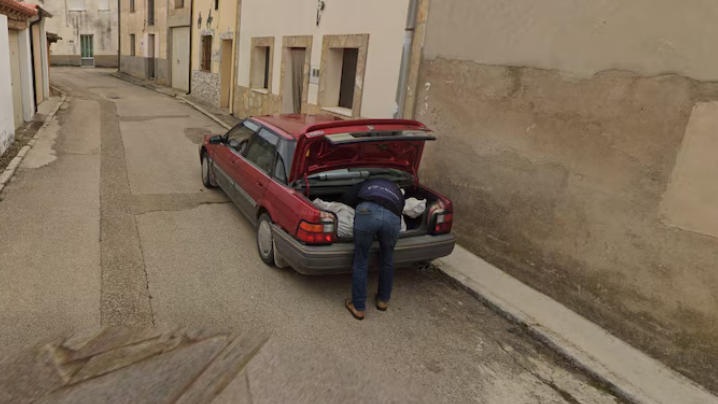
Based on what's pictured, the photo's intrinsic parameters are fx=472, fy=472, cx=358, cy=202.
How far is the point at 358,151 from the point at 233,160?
2.29 m

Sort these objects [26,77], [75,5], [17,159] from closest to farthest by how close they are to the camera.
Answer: [17,159], [26,77], [75,5]

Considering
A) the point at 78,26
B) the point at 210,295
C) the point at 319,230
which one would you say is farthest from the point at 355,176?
the point at 78,26

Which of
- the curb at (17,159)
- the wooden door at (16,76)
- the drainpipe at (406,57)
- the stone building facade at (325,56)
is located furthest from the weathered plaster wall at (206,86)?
the drainpipe at (406,57)

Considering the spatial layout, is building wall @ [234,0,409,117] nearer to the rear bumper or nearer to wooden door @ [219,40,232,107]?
wooden door @ [219,40,232,107]

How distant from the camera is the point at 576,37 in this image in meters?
4.84

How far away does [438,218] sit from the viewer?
500 cm

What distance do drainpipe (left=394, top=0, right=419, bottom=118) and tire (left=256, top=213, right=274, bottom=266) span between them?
10.4 ft

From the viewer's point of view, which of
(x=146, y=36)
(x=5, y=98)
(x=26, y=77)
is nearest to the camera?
(x=5, y=98)

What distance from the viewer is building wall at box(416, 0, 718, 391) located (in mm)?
3906

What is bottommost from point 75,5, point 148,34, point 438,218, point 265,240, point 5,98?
point 265,240

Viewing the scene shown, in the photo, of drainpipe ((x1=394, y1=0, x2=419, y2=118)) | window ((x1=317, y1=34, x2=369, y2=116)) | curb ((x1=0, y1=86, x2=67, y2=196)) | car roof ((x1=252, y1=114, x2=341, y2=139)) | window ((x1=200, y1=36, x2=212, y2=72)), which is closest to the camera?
car roof ((x1=252, y1=114, x2=341, y2=139))

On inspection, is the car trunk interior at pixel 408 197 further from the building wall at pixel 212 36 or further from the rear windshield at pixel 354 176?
the building wall at pixel 212 36

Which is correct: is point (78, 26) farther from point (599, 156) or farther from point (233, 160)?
point (599, 156)

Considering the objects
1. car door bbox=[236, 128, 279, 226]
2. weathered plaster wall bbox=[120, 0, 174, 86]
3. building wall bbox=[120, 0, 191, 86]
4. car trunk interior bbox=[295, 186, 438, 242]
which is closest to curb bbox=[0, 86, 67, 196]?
car door bbox=[236, 128, 279, 226]
